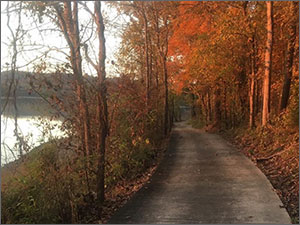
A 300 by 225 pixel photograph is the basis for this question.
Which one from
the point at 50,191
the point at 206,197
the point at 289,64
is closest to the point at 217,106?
the point at 289,64

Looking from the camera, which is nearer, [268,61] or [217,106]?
[268,61]

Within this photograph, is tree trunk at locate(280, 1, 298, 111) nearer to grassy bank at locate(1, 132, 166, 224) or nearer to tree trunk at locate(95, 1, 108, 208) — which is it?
grassy bank at locate(1, 132, 166, 224)

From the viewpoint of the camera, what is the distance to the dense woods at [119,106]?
7.61 metres

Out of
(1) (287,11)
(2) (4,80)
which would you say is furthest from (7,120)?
(1) (287,11)

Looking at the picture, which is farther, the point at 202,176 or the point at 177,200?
the point at 202,176

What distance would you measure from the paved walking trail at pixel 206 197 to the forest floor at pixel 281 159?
0.24 m

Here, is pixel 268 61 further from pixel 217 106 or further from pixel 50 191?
pixel 217 106

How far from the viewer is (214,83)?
2688 centimetres

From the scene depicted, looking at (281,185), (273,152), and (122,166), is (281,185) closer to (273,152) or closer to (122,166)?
(273,152)

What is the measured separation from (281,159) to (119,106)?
18.2 feet

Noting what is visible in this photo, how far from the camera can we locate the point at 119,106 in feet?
42.5

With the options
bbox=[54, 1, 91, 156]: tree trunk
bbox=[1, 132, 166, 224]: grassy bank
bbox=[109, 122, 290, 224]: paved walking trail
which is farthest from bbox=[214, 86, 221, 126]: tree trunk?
bbox=[1, 132, 166, 224]: grassy bank

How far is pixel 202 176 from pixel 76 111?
4.42 m

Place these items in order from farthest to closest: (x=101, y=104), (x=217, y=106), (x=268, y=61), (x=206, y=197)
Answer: (x=217, y=106) < (x=268, y=61) < (x=206, y=197) < (x=101, y=104)
